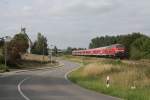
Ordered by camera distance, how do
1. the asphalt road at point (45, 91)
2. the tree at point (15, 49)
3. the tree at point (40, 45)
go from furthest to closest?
1. the tree at point (40, 45)
2. the tree at point (15, 49)
3. the asphalt road at point (45, 91)

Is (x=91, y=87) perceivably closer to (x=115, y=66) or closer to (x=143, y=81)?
(x=143, y=81)

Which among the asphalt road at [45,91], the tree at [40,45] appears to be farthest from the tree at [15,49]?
the tree at [40,45]

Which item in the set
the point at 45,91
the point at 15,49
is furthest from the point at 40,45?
the point at 45,91

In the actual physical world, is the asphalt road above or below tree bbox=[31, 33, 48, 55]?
below

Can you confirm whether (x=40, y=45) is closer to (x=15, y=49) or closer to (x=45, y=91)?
(x=15, y=49)

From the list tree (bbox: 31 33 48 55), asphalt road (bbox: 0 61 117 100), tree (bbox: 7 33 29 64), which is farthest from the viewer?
tree (bbox: 31 33 48 55)

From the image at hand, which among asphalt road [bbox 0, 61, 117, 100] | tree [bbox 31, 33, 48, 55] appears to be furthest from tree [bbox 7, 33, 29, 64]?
tree [bbox 31, 33, 48, 55]

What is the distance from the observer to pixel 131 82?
106ft

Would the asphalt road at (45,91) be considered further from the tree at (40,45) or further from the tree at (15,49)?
the tree at (40,45)

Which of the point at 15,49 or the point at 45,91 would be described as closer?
the point at 45,91

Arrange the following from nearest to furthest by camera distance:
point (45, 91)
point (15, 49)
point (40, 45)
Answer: point (45, 91) < point (15, 49) < point (40, 45)

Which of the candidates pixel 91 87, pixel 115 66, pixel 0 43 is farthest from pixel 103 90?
pixel 0 43

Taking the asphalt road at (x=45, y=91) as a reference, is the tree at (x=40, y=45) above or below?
above

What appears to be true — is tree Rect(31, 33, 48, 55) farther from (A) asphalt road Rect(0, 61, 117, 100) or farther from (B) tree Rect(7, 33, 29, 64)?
(A) asphalt road Rect(0, 61, 117, 100)
